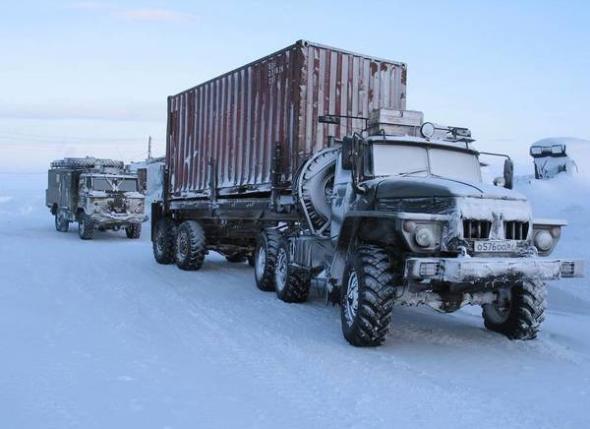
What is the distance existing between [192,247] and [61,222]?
13235 millimetres

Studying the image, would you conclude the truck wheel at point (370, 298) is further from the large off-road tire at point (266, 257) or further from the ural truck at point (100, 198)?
the ural truck at point (100, 198)

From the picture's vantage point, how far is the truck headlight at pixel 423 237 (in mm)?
5590

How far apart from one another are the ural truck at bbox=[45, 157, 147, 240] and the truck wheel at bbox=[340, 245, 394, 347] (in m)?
15.4

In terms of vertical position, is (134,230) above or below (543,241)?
below

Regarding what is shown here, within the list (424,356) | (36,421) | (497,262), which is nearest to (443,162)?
(497,262)

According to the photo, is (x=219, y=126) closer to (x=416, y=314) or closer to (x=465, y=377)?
(x=416, y=314)

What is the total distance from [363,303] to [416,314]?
256cm

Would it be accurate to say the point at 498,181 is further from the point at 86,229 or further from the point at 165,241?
the point at 86,229

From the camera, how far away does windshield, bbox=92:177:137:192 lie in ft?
67.4

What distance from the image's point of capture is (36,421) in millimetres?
3928

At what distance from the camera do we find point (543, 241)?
252 inches

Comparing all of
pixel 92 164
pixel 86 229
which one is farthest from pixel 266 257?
pixel 92 164

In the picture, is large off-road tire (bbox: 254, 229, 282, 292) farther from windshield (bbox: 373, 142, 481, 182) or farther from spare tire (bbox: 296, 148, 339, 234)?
windshield (bbox: 373, 142, 481, 182)

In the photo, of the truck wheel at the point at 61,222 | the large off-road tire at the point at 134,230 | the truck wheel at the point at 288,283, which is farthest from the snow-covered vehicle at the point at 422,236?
the truck wheel at the point at 61,222
